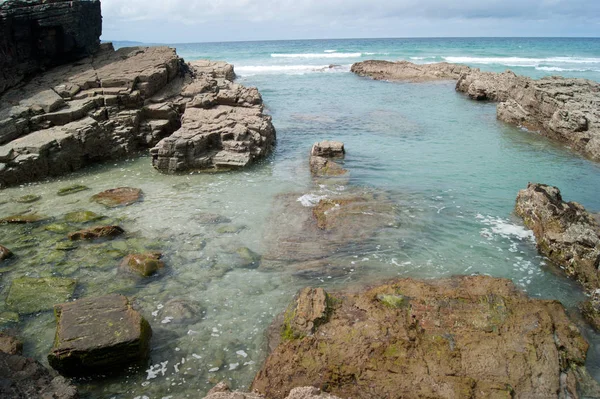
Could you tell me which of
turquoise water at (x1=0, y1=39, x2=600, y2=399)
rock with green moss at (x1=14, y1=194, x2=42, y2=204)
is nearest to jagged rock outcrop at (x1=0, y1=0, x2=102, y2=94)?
turquoise water at (x1=0, y1=39, x2=600, y2=399)

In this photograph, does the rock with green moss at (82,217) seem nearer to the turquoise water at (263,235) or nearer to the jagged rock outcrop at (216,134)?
the turquoise water at (263,235)

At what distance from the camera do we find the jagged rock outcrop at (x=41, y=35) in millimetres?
16188

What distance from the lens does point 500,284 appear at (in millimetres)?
7273

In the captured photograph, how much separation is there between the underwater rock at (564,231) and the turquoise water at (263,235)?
30cm

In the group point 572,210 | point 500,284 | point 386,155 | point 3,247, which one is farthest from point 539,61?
point 3,247

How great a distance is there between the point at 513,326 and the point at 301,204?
641 cm

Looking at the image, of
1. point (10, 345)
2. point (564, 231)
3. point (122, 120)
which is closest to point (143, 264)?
point (10, 345)

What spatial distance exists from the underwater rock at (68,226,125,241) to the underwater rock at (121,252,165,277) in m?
1.32

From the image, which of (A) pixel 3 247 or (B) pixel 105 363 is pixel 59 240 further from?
(B) pixel 105 363

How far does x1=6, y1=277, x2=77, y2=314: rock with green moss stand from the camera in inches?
280

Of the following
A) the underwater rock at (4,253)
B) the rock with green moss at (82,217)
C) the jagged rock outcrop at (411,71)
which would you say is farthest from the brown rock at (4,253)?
the jagged rock outcrop at (411,71)

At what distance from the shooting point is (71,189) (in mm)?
12234

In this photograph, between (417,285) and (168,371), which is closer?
(168,371)

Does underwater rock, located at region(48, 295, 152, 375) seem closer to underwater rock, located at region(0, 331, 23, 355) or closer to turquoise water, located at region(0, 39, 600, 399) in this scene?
turquoise water, located at region(0, 39, 600, 399)
